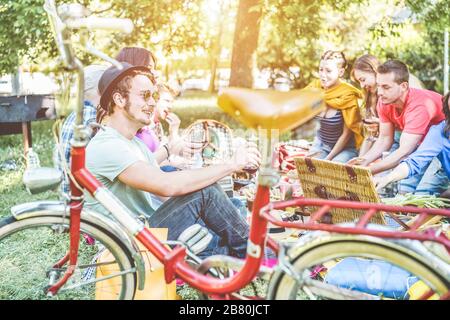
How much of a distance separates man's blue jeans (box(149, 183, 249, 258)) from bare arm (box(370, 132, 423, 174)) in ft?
5.16

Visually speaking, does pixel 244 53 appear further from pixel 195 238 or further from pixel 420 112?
pixel 195 238

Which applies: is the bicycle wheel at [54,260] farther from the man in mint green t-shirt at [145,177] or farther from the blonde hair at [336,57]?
the blonde hair at [336,57]

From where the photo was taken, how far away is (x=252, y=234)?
2.40 metres

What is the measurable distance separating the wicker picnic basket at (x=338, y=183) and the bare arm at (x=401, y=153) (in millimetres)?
655

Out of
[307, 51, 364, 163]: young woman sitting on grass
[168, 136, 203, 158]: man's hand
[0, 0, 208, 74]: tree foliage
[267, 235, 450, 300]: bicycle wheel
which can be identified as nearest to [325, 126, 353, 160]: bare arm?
[307, 51, 364, 163]: young woman sitting on grass

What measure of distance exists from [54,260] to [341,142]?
300 centimetres

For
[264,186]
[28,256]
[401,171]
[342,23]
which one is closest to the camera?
[264,186]

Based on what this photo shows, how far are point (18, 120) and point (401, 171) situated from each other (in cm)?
532

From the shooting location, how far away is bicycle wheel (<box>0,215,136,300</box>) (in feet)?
8.58

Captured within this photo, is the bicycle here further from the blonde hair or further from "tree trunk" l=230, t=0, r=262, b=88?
"tree trunk" l=230, t=0, r=262, b=88
